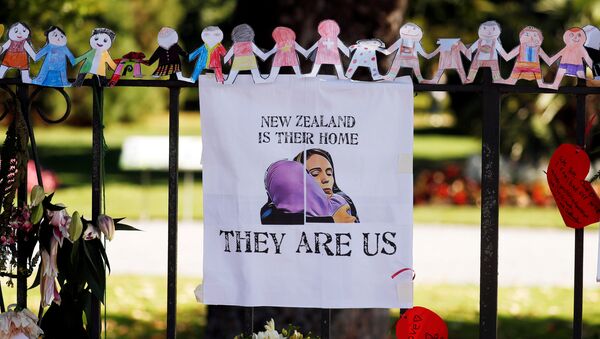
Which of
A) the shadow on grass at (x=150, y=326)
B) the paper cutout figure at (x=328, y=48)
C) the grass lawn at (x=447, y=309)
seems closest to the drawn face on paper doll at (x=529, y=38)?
the paper cutout figure at (x=328, y=48)

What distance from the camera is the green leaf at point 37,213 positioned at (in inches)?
111

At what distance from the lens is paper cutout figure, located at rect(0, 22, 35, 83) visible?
2834mm

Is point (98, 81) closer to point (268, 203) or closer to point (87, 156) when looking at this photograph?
point (268, 203)

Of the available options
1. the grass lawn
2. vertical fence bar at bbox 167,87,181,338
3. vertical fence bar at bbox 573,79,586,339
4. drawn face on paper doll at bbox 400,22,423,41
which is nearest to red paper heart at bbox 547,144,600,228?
vertical fence bar at bbox 573,79,586,339

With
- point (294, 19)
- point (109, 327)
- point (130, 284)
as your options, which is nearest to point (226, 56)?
point (294, 19)

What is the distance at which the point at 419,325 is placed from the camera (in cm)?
290

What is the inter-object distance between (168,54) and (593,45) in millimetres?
1309

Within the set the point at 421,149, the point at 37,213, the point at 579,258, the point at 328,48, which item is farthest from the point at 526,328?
the point at 421,149

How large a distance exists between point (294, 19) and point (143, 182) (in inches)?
463

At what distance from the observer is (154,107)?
33531 mm

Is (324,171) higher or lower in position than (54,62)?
lower

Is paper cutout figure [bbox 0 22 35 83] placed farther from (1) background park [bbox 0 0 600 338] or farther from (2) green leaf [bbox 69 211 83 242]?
(1) background park [bbox 0 0 600 338]

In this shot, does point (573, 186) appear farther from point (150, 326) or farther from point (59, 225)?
point (150, 326)

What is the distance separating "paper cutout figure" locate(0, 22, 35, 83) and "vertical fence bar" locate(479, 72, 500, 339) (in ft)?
4.71
